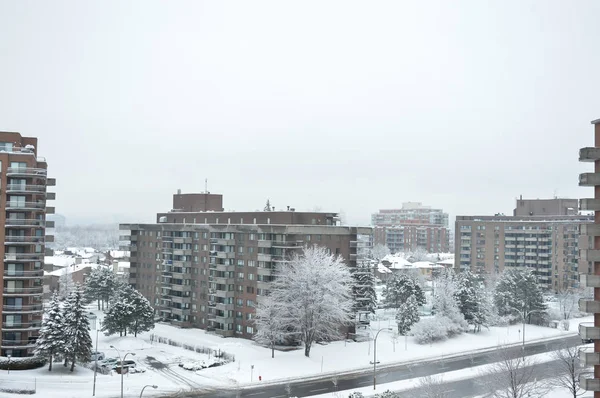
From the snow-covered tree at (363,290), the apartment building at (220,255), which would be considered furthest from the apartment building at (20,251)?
the snow-covered tree at (363,290)

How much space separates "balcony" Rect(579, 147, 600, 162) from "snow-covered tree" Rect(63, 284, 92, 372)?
4839cm

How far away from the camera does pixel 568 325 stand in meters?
91.1

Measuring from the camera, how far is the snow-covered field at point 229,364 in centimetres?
5369

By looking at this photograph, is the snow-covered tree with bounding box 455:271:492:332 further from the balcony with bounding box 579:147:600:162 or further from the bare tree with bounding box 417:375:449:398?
the balcony with bounding box 579:147:600:162

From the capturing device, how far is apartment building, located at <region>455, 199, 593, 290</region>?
123m

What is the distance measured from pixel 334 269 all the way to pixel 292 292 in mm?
5676

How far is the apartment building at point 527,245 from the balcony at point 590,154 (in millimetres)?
90717

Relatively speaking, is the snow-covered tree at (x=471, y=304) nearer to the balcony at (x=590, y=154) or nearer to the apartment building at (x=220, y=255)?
the apartment building at (x=220, y=255)

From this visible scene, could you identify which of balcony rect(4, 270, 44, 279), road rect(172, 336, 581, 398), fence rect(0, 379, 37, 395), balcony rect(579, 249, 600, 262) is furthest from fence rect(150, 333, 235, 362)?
balcony rect(579, 249, 600, 262)

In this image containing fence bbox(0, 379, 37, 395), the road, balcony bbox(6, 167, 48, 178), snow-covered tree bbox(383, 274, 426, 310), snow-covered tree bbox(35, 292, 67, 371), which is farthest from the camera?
snow-covered tree bbox(383, 274, 426, 310)

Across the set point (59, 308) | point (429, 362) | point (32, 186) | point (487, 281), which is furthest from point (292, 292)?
point (487, 281)

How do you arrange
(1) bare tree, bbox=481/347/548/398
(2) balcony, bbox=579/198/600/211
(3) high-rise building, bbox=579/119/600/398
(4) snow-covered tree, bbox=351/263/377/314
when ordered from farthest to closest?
(4) snow-covered tree, bbox=351/263/377/314
(1) bare tree, bbox=481/347/548/398
(2) balcony, bbox=579/198/600/211
(3) high-rise building, bbox=579/119/600/398

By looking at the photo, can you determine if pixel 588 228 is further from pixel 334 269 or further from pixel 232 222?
pixel 232 222

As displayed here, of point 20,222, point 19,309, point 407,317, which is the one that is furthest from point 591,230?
point 19,309
